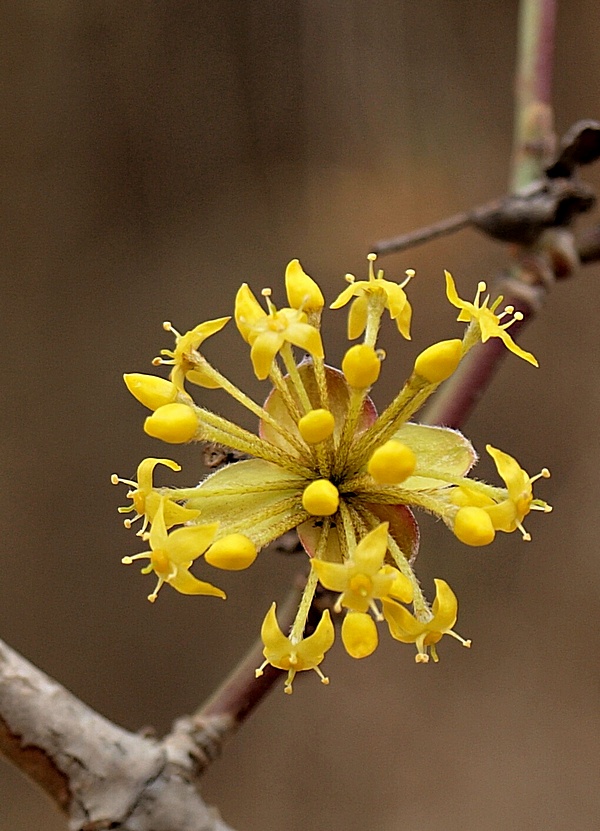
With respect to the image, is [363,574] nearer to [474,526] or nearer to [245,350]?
[474,526]

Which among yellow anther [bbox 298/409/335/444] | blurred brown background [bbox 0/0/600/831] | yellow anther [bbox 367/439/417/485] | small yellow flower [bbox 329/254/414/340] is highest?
small yellow flower [bbox 329/254/414/340]

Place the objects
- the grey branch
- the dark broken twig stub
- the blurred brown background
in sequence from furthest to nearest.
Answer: the blurred brown background → the dark broken twig stub → the grey branch

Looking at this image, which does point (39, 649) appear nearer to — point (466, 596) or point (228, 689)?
point (466, 596)

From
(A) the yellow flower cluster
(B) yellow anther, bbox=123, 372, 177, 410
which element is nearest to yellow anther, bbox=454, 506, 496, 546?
(A) the yellow flower cluster

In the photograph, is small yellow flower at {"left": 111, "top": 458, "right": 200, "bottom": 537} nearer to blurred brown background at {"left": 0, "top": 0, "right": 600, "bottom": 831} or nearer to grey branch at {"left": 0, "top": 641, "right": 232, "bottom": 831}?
grey branch at {"left": 0, "top": 641, "right": 232, "bottom": 831}

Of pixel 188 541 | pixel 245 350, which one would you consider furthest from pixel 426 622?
pixel 245 350

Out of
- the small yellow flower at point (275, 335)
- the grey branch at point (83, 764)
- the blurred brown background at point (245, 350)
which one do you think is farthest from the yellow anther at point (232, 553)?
the blurred brown background at point (245, 350)
